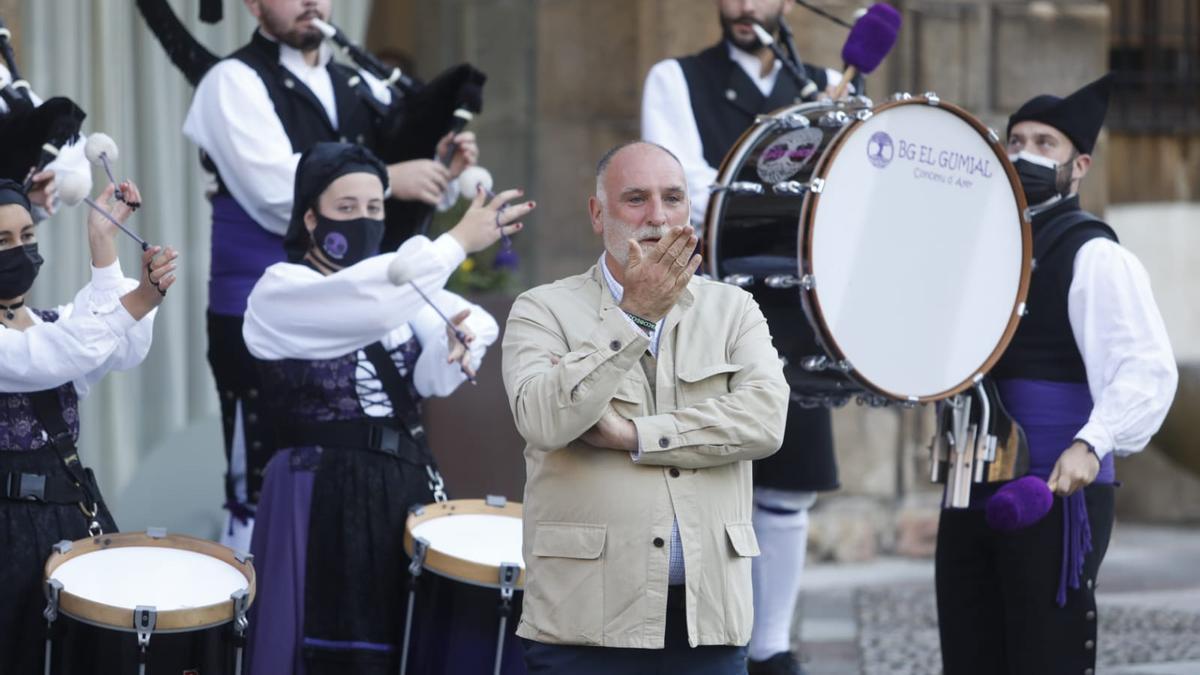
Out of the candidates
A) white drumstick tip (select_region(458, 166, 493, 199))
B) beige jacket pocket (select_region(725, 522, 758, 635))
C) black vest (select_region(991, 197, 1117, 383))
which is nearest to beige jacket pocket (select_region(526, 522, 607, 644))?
beige jacket pocket (select_region(725, 522, 758, 635))

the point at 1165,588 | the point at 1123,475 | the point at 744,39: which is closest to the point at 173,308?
the point at 744,39

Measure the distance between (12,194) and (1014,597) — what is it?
2762mm

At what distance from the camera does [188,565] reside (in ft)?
14.4

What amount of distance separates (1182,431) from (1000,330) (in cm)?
476

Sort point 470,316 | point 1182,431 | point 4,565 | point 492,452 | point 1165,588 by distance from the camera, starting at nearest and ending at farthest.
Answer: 1. point 4,565
2. point 470,316
3. point 492,452
4. point 1165,588
5. point 1182,431

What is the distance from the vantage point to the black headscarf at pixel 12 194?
4.38 m

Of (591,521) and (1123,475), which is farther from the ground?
(591,521)

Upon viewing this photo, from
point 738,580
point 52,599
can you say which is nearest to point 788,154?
point 738,580

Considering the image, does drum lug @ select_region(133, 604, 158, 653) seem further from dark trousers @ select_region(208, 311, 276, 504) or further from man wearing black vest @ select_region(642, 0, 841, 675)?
man wearing black vest @ select_region(642, 0, 841, 675)

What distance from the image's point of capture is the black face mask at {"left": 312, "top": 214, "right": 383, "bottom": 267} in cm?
484

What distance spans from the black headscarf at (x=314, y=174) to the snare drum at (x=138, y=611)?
945mm

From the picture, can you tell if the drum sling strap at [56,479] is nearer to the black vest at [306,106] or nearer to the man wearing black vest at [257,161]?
the man wearing black vest at [257,161]

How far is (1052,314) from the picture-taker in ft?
16.6

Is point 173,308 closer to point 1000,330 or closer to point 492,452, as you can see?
point 492,452
